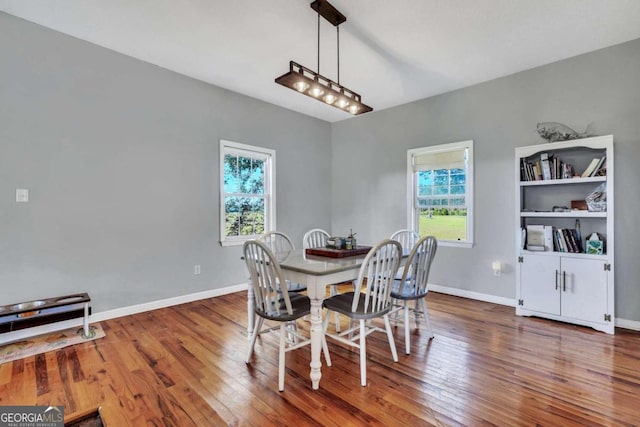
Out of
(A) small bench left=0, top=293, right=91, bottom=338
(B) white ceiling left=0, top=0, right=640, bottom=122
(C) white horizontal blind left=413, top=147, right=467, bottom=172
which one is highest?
(B) white ceiling left=0, top=0, right=640, bottom=122

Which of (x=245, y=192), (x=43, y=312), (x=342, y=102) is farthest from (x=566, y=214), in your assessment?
(x=43, y=312)

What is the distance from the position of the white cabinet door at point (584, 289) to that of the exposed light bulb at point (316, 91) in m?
2.88

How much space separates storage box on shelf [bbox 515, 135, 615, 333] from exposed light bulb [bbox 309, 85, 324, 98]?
2338 mm

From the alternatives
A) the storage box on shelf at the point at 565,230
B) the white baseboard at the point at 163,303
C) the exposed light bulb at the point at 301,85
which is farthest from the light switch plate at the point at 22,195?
the storage box on shelf at the point at 565,230

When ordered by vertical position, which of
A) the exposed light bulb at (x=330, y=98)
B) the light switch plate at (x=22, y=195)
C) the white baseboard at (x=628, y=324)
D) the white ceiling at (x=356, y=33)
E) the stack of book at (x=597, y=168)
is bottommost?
the white baseboard at (x=628, y=324)

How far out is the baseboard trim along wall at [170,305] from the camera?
2655 mm

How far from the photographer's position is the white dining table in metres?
1.95

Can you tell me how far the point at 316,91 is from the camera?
2551 millimetres

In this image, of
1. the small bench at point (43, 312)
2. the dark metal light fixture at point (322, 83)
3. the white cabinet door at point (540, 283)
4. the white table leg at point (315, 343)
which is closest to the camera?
the white table leg at point (315, 343)

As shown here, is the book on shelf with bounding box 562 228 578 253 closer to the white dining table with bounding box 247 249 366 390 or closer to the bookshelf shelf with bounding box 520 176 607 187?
the bookshelf shelf with bounding box 520 176 607 187

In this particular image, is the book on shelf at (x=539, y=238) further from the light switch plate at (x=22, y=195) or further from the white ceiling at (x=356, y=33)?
the light switch plate at (x=22, y=195)

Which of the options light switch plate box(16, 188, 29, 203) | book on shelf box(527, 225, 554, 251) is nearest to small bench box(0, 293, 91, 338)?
light switch plate box(16, 188, 29, 203)

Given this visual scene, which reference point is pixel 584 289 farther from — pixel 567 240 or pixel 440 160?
pixel 440 160

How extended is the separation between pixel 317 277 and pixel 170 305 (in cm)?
253
